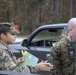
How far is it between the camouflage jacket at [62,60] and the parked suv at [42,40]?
9.90ft

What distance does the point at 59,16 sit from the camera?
38281 mm

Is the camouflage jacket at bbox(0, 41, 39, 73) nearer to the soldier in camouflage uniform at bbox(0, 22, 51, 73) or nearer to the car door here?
the soldier in camouflage uniform at bbox(0, 22, 51, 73)

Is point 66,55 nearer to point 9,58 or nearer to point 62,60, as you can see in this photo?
point 62,60

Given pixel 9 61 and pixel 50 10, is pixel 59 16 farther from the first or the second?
pixel 9 61

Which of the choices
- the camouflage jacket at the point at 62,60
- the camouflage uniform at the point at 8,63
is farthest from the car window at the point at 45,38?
the camouflage jacket at the point at 62,60

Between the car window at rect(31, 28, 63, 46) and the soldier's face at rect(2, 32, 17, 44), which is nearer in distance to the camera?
the soldier's face at rect(2, 32, 17, 44)

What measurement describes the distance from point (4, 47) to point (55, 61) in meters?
0.61

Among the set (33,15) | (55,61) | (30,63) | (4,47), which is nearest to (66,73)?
(55,61)

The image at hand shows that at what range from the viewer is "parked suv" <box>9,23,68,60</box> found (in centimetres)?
638

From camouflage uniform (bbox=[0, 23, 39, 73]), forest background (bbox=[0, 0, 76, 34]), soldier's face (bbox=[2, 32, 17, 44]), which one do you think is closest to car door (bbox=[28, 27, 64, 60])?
soldier's face (bbox=[2, 32, 17, 44])

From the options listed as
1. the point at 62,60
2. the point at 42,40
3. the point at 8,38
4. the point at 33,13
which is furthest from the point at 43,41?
the point at 33,13

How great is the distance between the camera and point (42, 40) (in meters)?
6.96

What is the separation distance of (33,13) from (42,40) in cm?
3146

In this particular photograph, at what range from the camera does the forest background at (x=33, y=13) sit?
3716 cm
